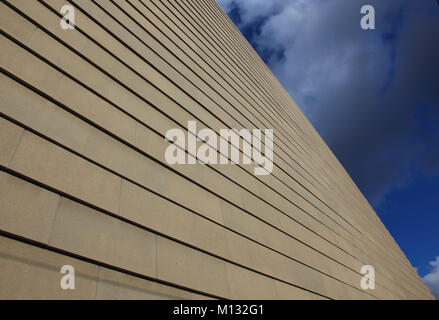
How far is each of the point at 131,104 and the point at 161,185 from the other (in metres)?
1.05

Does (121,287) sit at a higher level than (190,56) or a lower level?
lower

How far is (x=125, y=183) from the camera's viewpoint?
2465 mm

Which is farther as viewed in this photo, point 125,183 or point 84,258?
point 125,183

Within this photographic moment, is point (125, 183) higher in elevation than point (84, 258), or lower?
higher

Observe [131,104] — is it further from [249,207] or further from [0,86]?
[249,207]

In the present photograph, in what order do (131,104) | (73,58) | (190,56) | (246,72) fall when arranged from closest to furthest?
1. (73,58)
2. (131,104)
3. (190,56)
4. (246,72)

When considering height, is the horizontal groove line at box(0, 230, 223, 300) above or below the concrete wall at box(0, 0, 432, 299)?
below

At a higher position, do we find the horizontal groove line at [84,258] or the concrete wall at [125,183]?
the concrete wall at [125,183]

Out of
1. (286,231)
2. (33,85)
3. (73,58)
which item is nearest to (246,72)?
(286,231)

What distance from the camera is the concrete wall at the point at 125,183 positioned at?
5.90ft

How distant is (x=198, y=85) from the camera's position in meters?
4.77

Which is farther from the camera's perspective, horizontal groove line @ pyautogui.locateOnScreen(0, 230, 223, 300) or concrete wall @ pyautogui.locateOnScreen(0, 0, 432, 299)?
concrete wall @ pyautogui.locateOnScreen(0, 0, 432, 299)

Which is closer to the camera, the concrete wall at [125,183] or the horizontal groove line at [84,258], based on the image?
the horizontal groove line at [84,258]

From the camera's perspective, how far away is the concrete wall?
5.90ft
